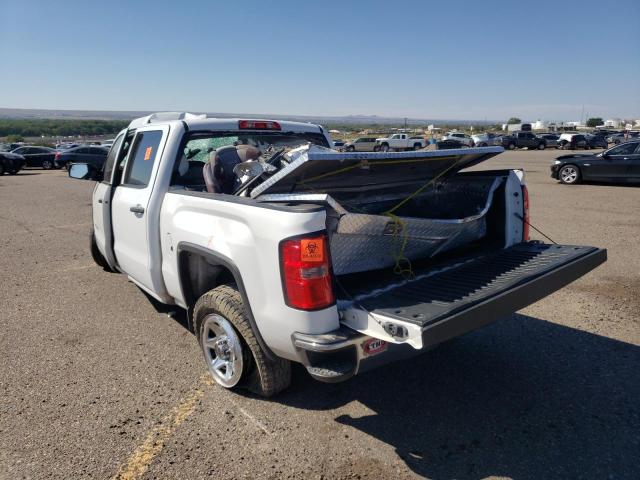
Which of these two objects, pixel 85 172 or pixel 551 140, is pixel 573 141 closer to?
pixel 551 140

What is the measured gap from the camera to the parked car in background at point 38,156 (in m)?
32.5

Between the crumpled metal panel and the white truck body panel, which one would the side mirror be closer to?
the white truck body panel

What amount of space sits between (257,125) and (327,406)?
2589 mm

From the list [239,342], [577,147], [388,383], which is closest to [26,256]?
[239,342]

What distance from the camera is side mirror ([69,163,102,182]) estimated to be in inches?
217

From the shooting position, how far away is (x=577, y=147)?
47.9 metres

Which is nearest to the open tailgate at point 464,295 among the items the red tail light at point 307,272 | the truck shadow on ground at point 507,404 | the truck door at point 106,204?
the red tail light at point 307,272

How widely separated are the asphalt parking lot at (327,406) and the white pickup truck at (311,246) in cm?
39

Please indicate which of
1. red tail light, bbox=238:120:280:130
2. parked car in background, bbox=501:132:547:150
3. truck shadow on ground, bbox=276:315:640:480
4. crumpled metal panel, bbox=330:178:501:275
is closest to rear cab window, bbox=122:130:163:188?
red tail light, bbox=238:120:280:130

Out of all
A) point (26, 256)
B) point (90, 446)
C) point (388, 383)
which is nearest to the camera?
point (90, 446)

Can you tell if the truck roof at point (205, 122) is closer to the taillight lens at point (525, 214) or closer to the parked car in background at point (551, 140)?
the taillight lens at point (525, 214)

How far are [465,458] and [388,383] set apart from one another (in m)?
0.95

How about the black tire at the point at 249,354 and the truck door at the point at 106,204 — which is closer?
the black tire at the point at 249,354

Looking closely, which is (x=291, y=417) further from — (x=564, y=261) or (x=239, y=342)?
(x=564, y=261)
